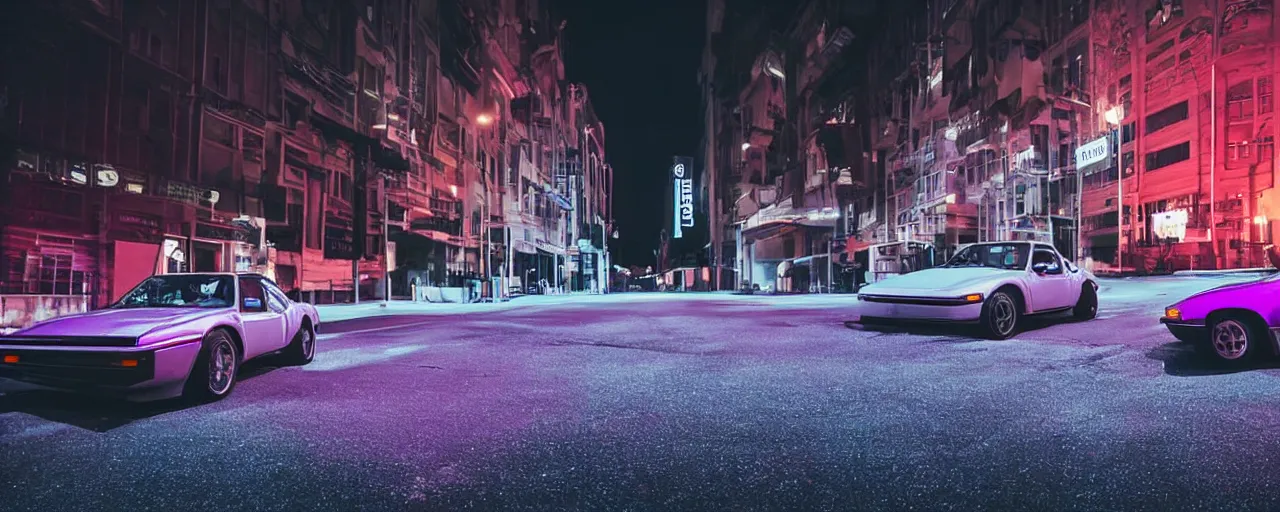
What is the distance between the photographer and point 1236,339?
6.31 metres

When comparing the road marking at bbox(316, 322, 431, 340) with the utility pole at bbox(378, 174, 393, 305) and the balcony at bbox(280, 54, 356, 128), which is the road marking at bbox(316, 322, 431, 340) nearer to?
the balcony at bbox(280, 54, 356, 128)

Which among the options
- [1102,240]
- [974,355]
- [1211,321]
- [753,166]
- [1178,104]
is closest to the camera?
[1211,321]

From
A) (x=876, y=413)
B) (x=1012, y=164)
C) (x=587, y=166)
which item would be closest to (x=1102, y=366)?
(x=876, y=413)

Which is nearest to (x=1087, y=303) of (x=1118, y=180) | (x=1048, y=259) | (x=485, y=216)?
(x=1048, y=259)

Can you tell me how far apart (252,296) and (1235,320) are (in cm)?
1005

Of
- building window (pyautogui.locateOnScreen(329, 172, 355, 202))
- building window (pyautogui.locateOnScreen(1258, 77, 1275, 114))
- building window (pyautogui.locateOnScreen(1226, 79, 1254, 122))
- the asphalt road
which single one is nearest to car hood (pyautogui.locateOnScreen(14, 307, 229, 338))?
the asphalt road

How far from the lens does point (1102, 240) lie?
48.6ft

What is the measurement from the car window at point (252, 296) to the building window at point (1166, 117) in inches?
648

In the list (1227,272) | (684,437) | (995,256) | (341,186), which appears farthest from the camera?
(341,186)

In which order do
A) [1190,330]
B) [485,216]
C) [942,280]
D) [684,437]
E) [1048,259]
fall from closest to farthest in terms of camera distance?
[684,437]
[1190,330]
[942,280]
[1048,259]
[485,216]

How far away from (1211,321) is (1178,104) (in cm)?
900

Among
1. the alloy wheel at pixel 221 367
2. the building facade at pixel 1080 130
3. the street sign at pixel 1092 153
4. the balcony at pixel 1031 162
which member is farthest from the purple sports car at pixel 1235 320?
the balcony at pixel 1031 162

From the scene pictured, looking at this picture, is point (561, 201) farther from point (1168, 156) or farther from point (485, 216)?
point (1168, 156)

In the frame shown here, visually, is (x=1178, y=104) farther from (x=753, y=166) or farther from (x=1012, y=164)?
(x=753, y=166)
